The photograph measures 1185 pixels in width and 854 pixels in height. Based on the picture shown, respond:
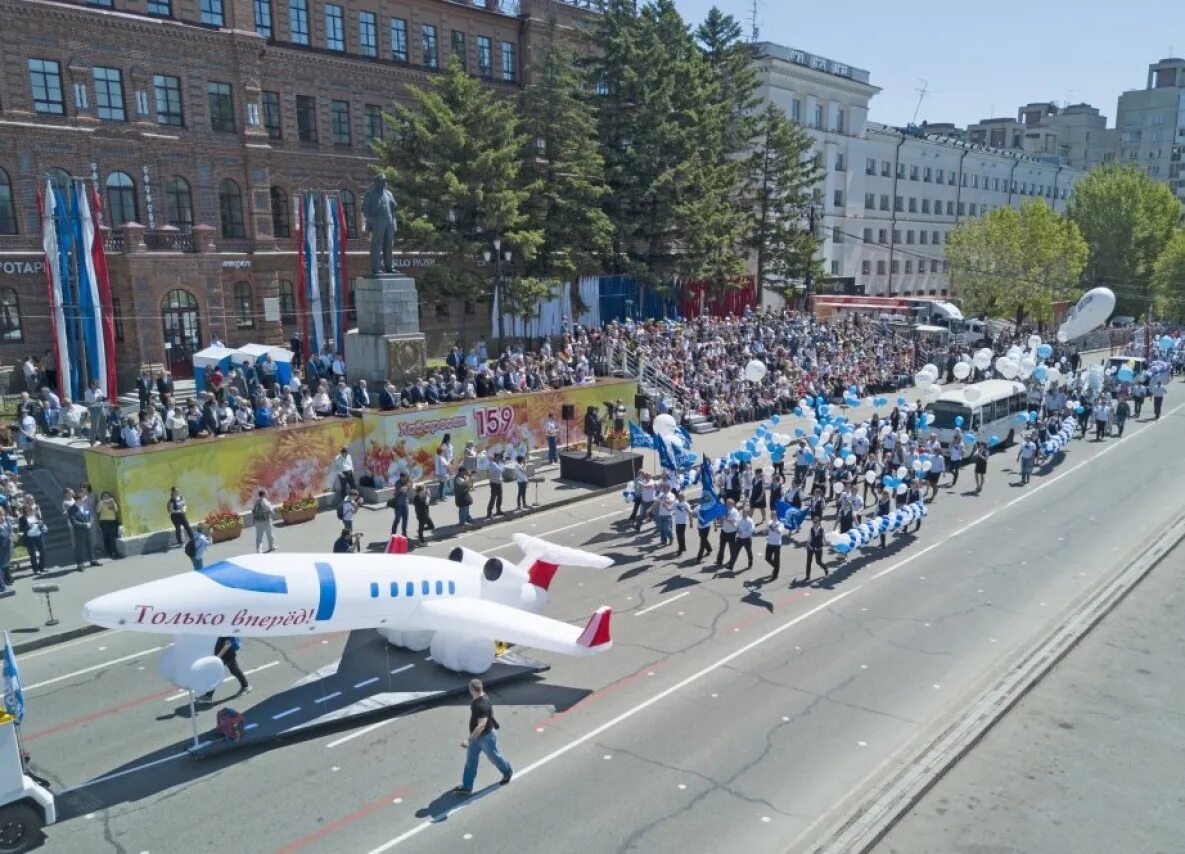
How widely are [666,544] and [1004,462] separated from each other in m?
15.3

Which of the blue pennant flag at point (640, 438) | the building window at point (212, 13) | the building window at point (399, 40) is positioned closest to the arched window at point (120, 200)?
the building window at point (212, 13)

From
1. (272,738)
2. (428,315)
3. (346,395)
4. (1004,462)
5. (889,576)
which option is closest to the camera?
(272,738)

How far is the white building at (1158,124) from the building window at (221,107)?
4622 inches

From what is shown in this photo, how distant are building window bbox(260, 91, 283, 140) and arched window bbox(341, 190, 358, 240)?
3718 mm

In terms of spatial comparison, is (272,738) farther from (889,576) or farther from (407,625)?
(889,576)

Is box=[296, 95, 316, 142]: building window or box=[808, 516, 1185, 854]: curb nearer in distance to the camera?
box=[808, 516, 1185, 854]: curb

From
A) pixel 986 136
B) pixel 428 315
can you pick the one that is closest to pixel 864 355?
pixel 428 315

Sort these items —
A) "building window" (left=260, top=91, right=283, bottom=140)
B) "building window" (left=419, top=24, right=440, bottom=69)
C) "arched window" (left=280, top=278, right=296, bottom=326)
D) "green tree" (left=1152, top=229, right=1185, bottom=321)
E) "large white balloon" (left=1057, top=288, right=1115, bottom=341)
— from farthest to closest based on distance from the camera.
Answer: "green tree" (left=1152, top=229, right=1185, bottom=321) → "building window" (left=419, top=24, right=440, bottom=69) → "arched window" (left=280, top=278, right=296, bottom=326) → "building window" (left=260, top=91, right=283, bottom=140) → "large white balloon" (left=1057, top=288, right=1115, bottom=341)

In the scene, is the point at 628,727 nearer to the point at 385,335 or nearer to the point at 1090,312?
the point at 385,335

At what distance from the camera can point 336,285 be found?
3117cm

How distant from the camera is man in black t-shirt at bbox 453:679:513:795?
10.1m

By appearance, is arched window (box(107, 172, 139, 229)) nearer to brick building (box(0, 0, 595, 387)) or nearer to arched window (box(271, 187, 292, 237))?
brick building (box(0, 0, 595, 387))

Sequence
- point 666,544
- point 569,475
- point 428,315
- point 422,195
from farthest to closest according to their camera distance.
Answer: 1. point 428,315
2. point 422,195
3. point 569,475
4. point 666,544

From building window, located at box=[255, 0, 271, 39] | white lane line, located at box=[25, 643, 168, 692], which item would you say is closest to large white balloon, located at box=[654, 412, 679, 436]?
white lane line, located at box=[25, 643, 168, 692]
